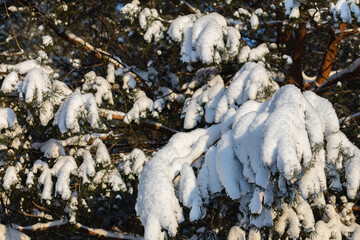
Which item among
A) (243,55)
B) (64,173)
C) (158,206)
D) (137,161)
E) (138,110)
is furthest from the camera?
(138,110)

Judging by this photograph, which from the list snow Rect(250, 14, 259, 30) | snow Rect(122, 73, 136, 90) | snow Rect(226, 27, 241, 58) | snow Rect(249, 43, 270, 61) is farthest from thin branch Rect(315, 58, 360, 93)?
snow Rect(122, 73, 136, 90)

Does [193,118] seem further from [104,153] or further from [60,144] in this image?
[60,144]

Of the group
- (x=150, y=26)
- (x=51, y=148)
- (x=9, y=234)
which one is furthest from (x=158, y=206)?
(x=9, y=234)

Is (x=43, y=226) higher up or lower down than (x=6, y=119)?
lower down

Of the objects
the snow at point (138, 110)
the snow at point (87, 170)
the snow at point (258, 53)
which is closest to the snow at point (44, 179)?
the snow at point (87, 170)

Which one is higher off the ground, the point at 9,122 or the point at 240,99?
the point at 240,99

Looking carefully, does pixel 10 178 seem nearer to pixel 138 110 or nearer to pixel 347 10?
pixel 138 110

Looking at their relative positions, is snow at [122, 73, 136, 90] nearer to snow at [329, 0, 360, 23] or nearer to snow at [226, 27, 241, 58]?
snow at [226, 27, 241, 58]

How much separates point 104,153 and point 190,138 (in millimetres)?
1474

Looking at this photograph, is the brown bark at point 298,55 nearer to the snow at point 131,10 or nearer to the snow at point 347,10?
the snow at point 347,10

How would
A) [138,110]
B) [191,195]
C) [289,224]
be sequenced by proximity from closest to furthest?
[191,195] → [289,224] → [138,110]

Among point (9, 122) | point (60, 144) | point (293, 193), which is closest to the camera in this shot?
point (293, 193)

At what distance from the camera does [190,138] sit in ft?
9.60

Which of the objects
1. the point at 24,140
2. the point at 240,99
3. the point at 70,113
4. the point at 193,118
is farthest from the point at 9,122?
the point at 240,99
